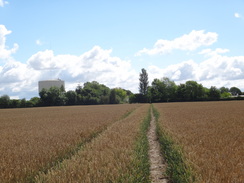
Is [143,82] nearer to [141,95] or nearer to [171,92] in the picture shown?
[141,95]

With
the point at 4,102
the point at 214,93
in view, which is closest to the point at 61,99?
the point at 4,102

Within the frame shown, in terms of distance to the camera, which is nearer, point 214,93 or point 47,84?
point 214,93

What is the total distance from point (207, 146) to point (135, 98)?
359 feet

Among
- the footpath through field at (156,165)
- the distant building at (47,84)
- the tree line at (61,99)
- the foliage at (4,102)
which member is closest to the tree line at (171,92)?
the tree line at (61,99)

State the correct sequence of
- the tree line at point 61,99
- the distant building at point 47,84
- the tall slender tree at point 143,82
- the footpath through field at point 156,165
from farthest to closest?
the distant building at point 47,84 → the tall slender tree at point 143,82 → the tree line at point 61,99 → the footpath through field at point 156,165

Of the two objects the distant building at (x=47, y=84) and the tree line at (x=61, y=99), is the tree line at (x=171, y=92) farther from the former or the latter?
the distant building at (x=47, y=84)

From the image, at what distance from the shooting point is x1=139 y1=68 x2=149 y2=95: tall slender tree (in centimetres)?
12197

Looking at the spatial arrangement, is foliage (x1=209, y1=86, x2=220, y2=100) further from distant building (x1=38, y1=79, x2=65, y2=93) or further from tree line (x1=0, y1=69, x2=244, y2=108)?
distant building (x1=38, y1=79, x2=65, y2=93)

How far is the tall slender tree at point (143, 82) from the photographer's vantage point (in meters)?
122

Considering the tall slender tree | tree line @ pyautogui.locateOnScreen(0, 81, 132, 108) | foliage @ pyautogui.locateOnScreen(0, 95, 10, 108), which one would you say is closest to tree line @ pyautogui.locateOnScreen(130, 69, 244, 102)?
the tall slender tree

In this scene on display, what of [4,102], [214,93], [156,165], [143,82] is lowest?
[156,165]

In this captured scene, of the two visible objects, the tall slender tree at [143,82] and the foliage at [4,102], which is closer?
the foliage at [4,102]

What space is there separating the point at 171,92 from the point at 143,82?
1566cm

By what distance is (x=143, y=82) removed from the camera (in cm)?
12462
